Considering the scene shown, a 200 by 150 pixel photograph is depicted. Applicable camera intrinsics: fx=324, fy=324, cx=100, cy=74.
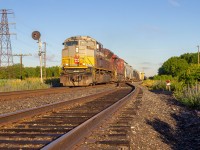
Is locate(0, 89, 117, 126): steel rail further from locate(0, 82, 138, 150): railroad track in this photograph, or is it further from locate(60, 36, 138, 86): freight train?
locate(60, 36, 138, 86): freight train

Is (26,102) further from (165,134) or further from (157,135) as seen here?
(157,135)

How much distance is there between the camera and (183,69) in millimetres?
45500

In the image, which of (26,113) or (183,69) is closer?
(26,113)

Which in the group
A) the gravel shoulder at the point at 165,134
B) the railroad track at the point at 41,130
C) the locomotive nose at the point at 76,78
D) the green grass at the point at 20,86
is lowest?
the gravel shoulder at the point at 165,134

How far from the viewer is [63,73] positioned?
23.9 meters

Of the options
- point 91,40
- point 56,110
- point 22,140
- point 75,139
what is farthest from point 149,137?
point 91,40

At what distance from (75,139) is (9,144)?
960mm

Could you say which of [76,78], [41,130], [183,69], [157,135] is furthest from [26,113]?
[183,69]

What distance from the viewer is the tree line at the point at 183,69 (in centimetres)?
1889

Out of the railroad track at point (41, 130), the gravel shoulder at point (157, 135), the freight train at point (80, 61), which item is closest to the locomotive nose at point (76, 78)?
the freight train at point (80, 61)

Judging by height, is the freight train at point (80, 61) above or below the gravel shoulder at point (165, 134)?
above

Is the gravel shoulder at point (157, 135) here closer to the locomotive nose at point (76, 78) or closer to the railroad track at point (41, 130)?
the railroad track at point (41, 130)

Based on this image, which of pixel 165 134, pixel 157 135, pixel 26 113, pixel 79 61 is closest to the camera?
pixel 157 135

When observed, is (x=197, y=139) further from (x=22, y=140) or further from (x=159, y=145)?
(x=22, y=140)
